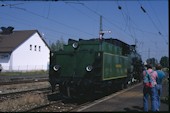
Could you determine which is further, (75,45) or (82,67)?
(75,45)

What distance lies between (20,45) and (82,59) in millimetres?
43769

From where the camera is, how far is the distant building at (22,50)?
55.9 m

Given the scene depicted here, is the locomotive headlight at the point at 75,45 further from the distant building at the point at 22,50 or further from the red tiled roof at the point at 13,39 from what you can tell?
the red tiled roof at the point at 13,39

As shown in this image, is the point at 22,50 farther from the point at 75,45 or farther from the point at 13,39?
the point at 75,45

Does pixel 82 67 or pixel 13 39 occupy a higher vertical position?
pixel 13 39

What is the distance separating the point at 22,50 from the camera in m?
58.5

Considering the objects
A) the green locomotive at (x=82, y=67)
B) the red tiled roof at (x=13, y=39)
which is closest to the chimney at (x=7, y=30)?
the red tiled roof at (x=13, y=39)

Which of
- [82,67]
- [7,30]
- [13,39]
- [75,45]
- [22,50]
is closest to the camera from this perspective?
[82,67]

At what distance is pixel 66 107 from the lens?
14500 millimetres

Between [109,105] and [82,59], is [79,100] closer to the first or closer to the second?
[82,59]

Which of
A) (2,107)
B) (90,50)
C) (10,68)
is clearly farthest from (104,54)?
(10,68)

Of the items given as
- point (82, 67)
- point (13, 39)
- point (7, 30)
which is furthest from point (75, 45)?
point (7, 30)

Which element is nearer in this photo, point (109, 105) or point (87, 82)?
point (109, 105)

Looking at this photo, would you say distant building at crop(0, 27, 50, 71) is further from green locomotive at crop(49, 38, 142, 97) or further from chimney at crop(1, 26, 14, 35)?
green locomotive at crop(49, 38, 142, 97)
